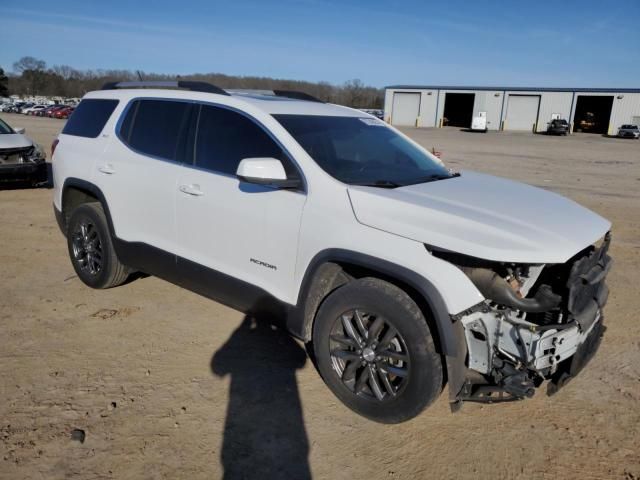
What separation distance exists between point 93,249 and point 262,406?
2655 mm

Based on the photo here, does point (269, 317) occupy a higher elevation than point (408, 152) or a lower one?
lower

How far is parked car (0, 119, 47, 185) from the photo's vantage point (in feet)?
32.4

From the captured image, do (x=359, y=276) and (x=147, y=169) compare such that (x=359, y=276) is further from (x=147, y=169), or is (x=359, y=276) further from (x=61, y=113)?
(x=61, y=113)

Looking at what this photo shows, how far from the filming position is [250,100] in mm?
3840

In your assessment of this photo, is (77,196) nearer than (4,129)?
Yes

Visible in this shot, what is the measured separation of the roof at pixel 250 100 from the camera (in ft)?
12.4

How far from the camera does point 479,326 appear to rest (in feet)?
9.17

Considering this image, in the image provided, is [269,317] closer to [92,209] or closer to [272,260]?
[272,260]

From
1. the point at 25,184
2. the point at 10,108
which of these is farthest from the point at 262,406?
the point at 10,108

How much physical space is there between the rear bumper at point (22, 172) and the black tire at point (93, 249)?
5992 millimetres

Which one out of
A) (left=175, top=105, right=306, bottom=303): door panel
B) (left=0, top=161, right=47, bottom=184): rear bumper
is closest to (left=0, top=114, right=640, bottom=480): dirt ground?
(left=175, top=105, right=306, bottom=303): door panel

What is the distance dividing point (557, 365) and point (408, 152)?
2079 mm

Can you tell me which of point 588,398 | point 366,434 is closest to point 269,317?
point 366,434

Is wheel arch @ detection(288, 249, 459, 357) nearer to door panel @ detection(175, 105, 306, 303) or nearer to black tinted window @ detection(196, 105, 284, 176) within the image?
door panel @ detection(175, 105, 306, 303)
